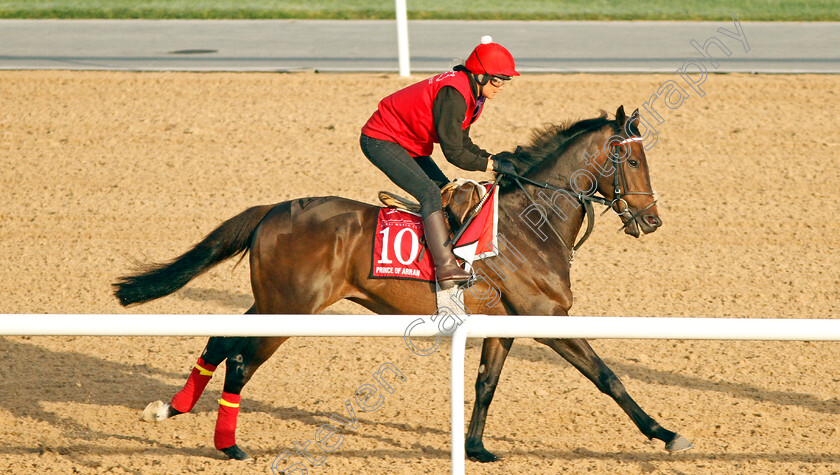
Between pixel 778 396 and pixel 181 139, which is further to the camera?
pixel 181 139

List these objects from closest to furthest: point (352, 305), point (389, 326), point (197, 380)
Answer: point (389, 326), point (197, 380), point (352, 305)

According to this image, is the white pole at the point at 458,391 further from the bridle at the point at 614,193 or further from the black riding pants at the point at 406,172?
the bridle at the point at 614,193

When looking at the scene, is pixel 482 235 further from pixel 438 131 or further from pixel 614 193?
pixel 614 193

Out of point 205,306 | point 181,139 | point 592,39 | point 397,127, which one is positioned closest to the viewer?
point 397,127

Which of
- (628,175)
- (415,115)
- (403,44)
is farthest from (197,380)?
(403,44)

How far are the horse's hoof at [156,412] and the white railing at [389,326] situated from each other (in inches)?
89.2

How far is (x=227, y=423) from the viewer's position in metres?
4.65

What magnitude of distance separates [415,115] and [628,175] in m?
1.19

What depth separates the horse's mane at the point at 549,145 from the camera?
4.96 m

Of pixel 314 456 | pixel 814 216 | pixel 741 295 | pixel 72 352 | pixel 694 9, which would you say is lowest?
pixel 314 456

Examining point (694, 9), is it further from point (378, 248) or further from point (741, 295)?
point (378, 248)

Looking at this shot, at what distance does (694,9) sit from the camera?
1650 cm

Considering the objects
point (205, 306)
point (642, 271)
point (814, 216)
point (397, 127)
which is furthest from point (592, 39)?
point (397, 127)

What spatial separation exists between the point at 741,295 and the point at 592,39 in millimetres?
8081
